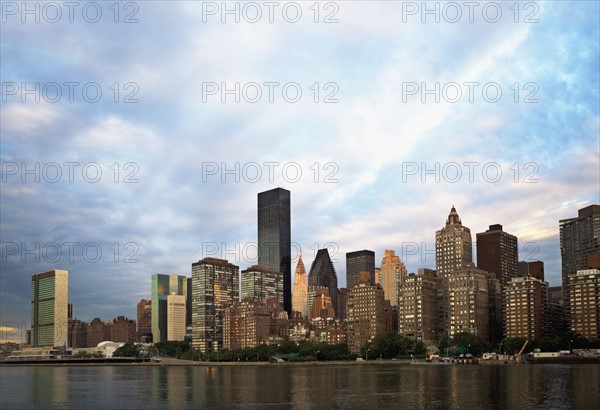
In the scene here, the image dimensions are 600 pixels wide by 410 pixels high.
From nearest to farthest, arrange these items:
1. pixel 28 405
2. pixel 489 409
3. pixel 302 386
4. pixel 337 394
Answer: pixel 489 409, pixel 28 405, pixel 337 394, pixel 302 386

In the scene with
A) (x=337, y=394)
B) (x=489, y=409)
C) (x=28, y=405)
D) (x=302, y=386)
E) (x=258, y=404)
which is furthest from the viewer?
(x=302, y=386)

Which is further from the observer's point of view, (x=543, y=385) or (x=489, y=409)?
(x=543, y=385)

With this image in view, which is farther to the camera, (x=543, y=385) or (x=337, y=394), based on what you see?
(x=543, y=385)

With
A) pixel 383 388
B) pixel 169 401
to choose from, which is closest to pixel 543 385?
pixel 383 388

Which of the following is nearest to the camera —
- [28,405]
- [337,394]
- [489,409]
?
[489,409]

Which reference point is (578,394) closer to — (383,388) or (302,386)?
(383,388)

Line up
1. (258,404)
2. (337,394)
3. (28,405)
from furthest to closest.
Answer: (337,394) < (28,405) < (258,404)

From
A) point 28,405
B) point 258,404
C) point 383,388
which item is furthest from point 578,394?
point 28,405

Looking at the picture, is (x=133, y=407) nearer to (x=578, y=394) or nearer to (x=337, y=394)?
(x=337, y=394)
